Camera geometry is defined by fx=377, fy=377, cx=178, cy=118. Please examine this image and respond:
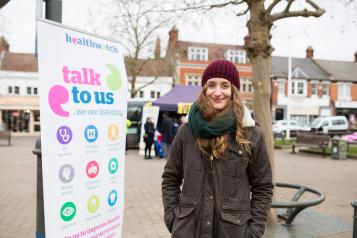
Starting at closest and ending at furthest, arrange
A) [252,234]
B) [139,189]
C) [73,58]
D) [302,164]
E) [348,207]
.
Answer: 1. [252,234]
2. [73,58]
3. [348,207]
4. [139,189]
5. [302,164]

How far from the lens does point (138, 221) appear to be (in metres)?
6.02

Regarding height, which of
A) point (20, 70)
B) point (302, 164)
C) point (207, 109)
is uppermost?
point (20, 70)

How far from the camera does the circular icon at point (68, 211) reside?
9.45 feet

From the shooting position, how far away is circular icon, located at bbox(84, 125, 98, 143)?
3070mm

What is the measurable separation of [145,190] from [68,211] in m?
5.71

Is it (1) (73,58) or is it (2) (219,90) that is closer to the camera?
(2) (219,90)

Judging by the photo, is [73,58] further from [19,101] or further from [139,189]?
[19,101]

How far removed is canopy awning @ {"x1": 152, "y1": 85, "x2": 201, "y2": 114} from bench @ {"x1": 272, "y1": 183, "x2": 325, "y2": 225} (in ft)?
35.1

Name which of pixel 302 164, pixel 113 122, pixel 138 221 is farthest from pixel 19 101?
pixel 113 122

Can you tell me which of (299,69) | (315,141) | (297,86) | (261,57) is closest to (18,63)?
(297,86)

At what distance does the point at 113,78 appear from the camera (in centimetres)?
341

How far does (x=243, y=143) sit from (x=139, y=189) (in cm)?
648

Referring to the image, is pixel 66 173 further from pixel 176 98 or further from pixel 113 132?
pixel 176 98

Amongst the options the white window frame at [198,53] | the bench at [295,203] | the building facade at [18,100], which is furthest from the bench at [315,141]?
the building facade at [18,100]
